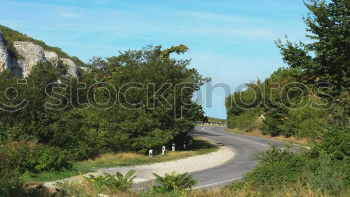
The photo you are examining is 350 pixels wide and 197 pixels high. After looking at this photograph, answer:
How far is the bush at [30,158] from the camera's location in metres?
18.3

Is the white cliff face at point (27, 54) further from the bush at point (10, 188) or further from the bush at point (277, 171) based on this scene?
the bush at point (10, 188)

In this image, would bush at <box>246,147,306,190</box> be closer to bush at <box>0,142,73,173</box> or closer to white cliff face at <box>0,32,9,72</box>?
bush at <box>0,142,73,173</box>

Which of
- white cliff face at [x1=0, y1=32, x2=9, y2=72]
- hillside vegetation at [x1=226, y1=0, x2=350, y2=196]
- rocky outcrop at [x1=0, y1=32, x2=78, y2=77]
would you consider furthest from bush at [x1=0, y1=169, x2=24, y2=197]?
rocky outcrop at [x1=0, y1=32, x2=78, y2=77]

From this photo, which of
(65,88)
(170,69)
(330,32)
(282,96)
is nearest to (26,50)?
(170,69)

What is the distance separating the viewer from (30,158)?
19.8m

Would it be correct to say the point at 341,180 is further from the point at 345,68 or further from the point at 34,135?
the point at 34,135

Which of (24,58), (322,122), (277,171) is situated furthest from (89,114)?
(277,171)

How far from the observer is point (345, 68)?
19.0 meters

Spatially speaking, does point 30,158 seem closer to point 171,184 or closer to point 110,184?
point 110,184

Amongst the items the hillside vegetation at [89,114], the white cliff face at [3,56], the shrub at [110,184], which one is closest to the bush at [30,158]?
the hillside vegetation at [89,114]

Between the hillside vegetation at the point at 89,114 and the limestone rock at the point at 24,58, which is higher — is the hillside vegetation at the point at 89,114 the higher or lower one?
the lower one

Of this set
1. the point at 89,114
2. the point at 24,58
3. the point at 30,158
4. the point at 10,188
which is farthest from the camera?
the point at 24,58

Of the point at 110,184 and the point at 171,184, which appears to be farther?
the point at 171,184

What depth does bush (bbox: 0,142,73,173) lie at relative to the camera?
60.0 ft
